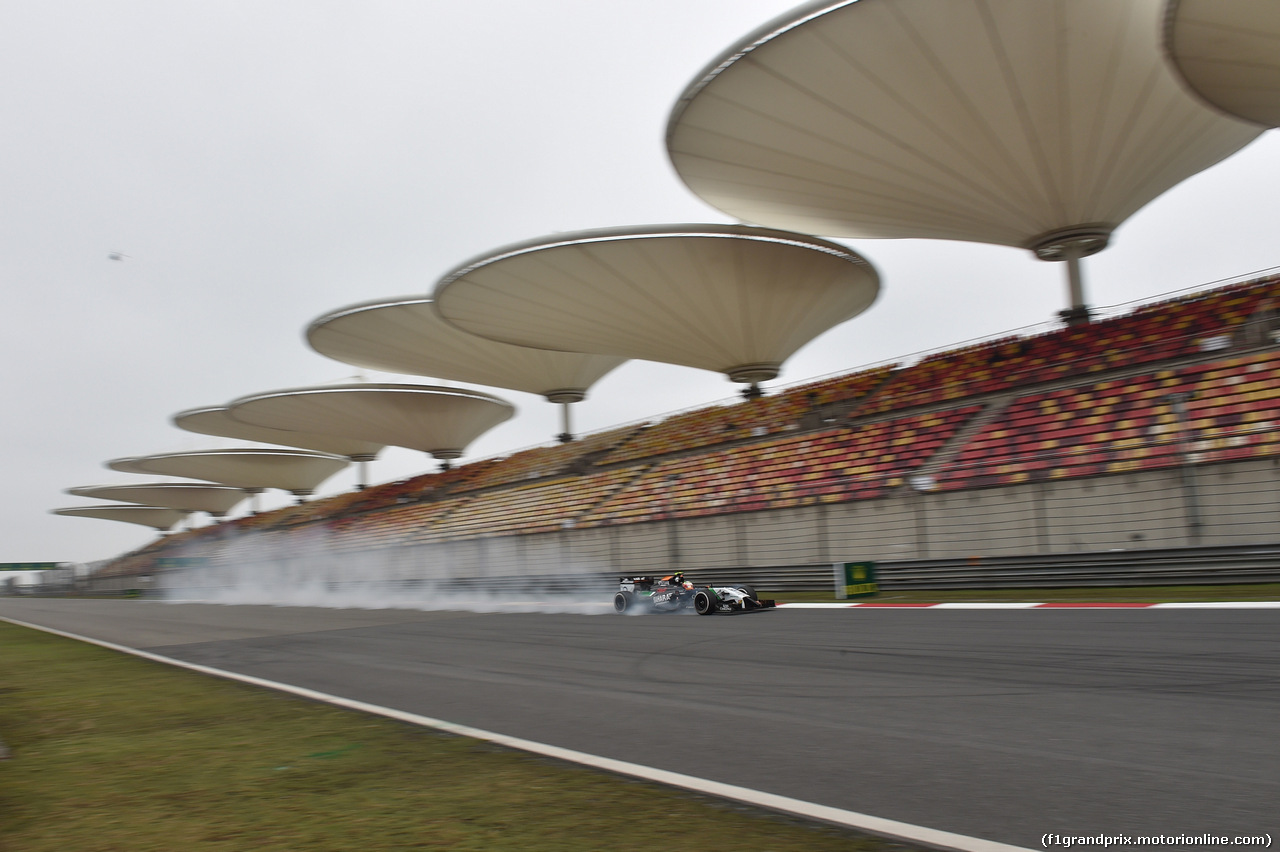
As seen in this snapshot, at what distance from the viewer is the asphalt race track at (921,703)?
12.3 feet

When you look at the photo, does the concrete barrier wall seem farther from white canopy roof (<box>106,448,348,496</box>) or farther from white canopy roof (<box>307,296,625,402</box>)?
white canopy roof (<box>106,448,348,496</box>)

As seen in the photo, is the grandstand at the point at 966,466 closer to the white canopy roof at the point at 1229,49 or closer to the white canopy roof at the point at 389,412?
the white canopy roof at the point at 1229,49

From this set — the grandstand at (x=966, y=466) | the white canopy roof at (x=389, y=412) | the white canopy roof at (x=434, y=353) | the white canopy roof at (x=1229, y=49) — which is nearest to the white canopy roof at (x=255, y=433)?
the white canopy roof at (x=389, y=412)

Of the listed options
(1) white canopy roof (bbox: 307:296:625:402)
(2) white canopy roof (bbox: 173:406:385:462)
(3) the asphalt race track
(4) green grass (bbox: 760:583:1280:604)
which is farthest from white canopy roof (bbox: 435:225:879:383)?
(2) white canopy roof (bbox: 173:406:385:462)

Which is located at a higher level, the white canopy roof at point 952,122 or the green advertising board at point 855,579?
the white canopy roof at point 952,122

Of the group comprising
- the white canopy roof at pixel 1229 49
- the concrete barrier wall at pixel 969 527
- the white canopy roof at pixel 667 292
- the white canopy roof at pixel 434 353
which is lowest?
the concrete barrier wall at pixel 969 527

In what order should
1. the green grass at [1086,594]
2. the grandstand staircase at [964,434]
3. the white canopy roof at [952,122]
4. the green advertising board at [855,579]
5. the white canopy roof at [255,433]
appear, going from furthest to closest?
1. the white canopy roof at [255,433]
2. the grandstand staircase at [964,434]
3. the white canopy roof at [952,122]
4. the green advertising board at [855,579]
5. the green grass at [1086,594]

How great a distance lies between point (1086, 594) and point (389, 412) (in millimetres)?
46629

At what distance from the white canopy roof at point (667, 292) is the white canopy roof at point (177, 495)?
70483 millimetres

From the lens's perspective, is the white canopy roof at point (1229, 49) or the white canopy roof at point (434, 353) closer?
the white canopy roof at point (1229, 49)

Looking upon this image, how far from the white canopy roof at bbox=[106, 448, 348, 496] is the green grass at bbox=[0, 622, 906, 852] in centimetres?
7279

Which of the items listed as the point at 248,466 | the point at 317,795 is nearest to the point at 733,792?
the point at 317,795

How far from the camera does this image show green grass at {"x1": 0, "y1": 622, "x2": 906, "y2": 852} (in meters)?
3.58

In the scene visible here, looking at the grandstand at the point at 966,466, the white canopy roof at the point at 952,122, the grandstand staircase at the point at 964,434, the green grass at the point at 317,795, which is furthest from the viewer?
the grandstand staircase at the point at 964,434
